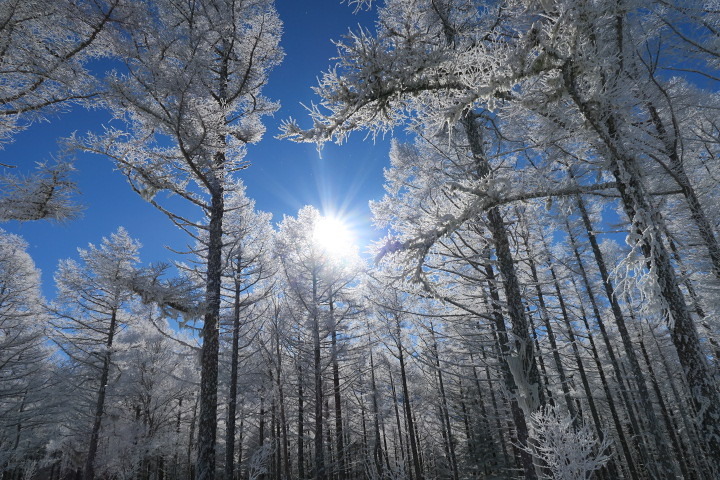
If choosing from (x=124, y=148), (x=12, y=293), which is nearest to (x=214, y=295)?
(x=124, y=148)

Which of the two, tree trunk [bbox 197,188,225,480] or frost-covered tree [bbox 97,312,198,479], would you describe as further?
frost-covered tree [bbox 97,312,198,479]

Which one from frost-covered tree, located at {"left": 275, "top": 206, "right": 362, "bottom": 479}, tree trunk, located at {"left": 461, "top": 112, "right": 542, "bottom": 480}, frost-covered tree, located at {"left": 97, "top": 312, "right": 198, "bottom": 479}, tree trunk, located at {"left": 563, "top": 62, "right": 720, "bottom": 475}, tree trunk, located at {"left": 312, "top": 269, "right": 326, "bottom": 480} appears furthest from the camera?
frost-covered tree, located at {"left": 97, "top": 312, "right": 198, "bottom": 479}

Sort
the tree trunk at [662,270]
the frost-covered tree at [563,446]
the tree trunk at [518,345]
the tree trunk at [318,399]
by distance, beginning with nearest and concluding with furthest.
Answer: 1. the tree trunk at [662,270]
2. the frost-covered tree at [563,446]
3. the tree trunk at [518,345]
4. the tree trunk at [318,399]

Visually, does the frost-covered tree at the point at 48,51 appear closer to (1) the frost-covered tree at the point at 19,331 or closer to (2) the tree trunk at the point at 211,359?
(2) the tree trunk at the point at 211,359

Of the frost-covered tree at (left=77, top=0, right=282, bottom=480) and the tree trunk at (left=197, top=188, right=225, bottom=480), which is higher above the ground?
the frost-covered tree at (left=77, top=0, right=282, bottom=480)

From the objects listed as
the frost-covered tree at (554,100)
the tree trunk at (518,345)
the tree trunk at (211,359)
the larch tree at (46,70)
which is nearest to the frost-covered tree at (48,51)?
the larch tree at (46,70)

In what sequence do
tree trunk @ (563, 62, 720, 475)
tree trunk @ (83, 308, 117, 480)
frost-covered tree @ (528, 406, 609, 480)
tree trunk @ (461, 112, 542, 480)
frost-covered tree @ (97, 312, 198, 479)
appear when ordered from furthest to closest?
1. frost-covered tree @ (97, 312, 198, 479)
2. tree trunk @ (83, 308, 117, 480)
3. tree trunk @ (461, 112, 542, 480)
4. frost-covered tree @ (528, 406, 609, 480)
5. tree trunk @ (563, 62, 720, 475)

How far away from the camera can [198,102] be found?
6348 millimetres

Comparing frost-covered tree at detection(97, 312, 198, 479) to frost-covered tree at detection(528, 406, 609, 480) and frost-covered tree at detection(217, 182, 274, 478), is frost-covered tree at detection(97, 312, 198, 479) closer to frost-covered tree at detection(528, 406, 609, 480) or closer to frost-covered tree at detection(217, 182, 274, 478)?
frost-covered tree at detection(217, 182, 274, 478)

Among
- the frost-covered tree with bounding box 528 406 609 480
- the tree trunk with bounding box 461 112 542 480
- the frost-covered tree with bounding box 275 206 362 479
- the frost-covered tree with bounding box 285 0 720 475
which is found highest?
the frost-covered tree with bounding box 275 206 362 479

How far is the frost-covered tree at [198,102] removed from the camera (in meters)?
5.81

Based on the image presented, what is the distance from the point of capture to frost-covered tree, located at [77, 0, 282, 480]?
5.81 m

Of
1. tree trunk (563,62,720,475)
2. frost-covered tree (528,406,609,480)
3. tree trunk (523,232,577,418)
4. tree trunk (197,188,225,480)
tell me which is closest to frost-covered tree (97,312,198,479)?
tree trunk (197,188,225,480)

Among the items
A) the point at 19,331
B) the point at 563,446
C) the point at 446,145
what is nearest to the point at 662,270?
the point at 563,446
